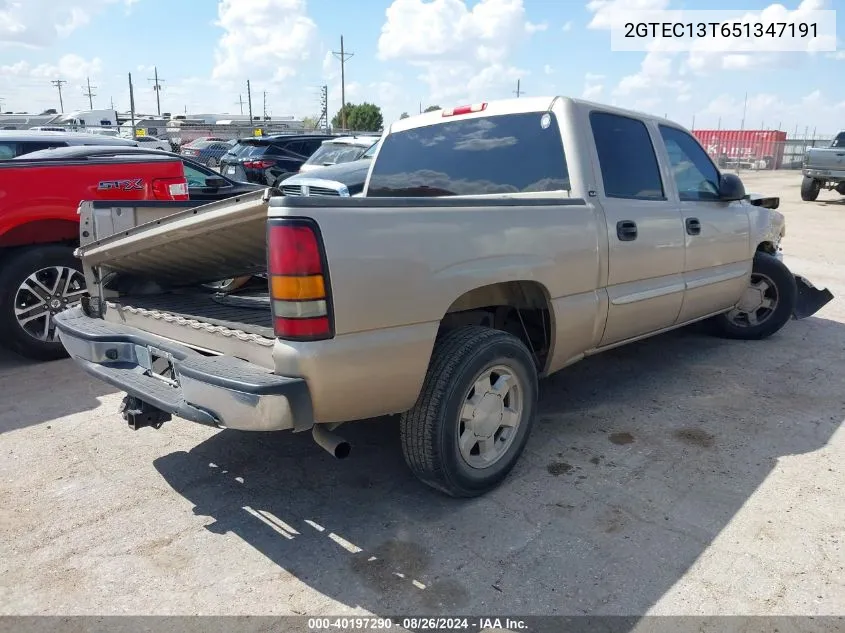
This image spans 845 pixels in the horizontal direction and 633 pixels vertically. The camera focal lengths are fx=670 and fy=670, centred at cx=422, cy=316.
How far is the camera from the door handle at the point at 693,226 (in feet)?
14.4

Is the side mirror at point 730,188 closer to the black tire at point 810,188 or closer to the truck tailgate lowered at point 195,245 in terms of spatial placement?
the truck tailgate lowered at point 195,245

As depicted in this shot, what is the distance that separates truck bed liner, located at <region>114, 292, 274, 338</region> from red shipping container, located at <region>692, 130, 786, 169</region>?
34.3 m

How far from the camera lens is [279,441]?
12.7ft

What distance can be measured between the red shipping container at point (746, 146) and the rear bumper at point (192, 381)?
115ft

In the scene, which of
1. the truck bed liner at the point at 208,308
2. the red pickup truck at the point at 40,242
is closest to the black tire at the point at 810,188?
the red pickup truck at the point at 40,242

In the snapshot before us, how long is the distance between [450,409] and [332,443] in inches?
21.1

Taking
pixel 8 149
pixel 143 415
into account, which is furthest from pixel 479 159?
pixel 8 149

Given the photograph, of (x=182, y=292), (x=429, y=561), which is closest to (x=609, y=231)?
(x=429, y=561)

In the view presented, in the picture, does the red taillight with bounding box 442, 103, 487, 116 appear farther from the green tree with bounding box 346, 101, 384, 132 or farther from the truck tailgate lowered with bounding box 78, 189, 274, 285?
the green tree with bounding box 346, 101, 384, 132

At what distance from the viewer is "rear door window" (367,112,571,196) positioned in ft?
12.2

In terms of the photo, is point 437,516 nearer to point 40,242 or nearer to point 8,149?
point 40,242

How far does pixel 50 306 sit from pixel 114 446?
77.2 inches

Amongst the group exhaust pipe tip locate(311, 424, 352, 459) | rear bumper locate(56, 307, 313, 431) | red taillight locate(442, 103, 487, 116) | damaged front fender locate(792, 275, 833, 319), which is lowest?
damaged front fender locate(792, 275, 833, 319)

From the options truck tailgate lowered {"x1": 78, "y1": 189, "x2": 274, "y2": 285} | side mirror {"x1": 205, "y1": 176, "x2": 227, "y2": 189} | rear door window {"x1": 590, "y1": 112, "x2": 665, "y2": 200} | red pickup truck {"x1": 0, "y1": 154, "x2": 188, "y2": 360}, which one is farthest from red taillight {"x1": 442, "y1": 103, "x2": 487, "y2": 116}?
side mirror {"x1": 205, "y1": 176, "x2": 227, "y2": 189}
